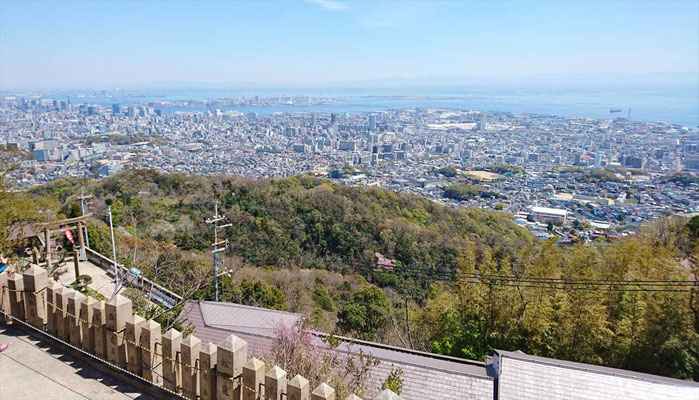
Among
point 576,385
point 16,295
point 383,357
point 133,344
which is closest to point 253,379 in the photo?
point 133,344

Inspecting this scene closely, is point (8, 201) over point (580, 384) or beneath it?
over

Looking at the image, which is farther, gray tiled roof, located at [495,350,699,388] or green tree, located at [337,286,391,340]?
green tree, located at [337,286,391,340]

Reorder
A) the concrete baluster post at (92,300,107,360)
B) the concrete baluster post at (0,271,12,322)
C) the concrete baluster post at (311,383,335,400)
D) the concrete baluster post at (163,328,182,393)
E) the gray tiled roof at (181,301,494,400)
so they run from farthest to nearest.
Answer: the gray tiled roof at (181,301,494,400), the concrete baluster post at (0,271,12,322), the concrete baluster post at (92,300,107,360), the concrete baluster post at (163,328,182,393), the concrete baluster post at (311,383,335,400)

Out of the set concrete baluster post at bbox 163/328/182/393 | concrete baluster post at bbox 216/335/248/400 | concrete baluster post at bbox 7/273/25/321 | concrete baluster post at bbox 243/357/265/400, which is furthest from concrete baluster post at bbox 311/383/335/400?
concrete baluster post at bbox 7/273/25/321

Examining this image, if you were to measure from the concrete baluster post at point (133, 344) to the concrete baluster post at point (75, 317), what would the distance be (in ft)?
1.38

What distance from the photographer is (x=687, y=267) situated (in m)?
7.94

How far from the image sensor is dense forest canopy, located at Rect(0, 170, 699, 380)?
7.16 meters

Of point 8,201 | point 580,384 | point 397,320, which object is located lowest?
point 397,320

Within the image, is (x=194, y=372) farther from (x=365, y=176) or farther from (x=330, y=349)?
(x=365, y=176)

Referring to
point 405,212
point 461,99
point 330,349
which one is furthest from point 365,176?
point 461,99

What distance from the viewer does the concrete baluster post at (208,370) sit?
2260 millimetres

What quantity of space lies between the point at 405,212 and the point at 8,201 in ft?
58.5

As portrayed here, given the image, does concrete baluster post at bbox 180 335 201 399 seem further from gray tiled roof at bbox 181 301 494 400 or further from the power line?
the power line

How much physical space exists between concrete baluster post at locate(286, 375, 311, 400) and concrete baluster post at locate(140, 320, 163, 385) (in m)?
0.86
